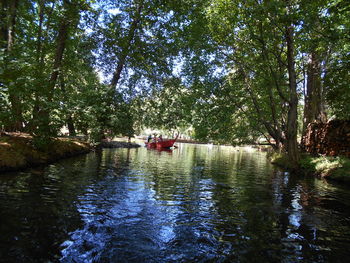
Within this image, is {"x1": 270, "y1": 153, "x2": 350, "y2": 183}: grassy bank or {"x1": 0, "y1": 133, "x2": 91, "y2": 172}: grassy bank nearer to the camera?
{"x1": 0, "y1": 133, "x2": 91, "y2": 172}: grassy bank

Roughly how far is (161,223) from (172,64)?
10.2 m

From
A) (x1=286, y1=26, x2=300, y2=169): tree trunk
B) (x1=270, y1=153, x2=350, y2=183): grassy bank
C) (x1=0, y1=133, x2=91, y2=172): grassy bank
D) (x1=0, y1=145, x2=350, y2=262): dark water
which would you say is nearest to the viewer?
(x1=0, y1=145, x2=350, y2=262): dark water

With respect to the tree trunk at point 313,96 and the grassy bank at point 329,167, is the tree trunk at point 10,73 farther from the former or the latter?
the tree trunk at point 313,96

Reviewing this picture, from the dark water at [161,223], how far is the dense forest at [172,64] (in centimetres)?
382

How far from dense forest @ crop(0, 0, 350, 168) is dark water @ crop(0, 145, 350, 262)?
12.5 feet

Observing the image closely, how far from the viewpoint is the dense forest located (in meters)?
10.4

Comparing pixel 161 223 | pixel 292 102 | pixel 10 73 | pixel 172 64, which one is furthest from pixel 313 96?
pixel 10 73

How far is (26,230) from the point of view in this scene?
14.7 feet

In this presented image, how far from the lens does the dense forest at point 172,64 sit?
409 inches

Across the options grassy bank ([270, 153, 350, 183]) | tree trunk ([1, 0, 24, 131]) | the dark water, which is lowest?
the dark water

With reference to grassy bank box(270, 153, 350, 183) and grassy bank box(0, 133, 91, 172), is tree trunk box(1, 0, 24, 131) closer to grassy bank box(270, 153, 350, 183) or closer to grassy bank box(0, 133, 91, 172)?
grassy bank box(0, 133, 91, 172)

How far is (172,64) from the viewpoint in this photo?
13750mm

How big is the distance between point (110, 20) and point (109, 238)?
9.75m

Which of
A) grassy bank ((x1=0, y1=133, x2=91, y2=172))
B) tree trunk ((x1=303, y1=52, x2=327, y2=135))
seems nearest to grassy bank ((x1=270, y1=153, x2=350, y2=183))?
tree trunk ((x1=303, y1=52, x2=327, y2=135))
